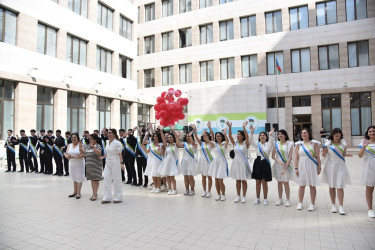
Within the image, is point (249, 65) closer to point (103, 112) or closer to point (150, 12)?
point (150, 12)

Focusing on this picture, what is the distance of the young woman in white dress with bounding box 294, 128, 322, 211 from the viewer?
616 cm

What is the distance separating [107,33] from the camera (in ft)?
78.8

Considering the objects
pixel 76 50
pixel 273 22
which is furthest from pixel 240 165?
pixel 273 22

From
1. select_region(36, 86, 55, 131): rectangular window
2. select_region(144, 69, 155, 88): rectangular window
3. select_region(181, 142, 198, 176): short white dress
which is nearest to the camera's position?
select_region(181, 142, 198, 176): short white dress

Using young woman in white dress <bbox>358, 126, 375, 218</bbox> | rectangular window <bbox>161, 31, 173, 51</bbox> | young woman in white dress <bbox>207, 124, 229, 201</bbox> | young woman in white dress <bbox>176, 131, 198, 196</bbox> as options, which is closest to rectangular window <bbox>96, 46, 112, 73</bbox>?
rectangular window <bbox>161, 31, 173, 51</bbox>

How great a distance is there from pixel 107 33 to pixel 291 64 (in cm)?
1804

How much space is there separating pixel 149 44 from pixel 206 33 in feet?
25.8

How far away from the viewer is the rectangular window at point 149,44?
Answer: 33.5 metres

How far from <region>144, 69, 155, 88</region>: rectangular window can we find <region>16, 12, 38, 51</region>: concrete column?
16.6 meters

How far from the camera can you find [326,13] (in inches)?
989

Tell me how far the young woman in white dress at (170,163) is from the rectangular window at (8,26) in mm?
14190

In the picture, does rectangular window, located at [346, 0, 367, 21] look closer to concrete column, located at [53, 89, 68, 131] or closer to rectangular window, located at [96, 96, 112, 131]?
rectangular window, located at [96, 96, 112, 131]

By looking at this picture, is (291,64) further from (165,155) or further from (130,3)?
(165,155)

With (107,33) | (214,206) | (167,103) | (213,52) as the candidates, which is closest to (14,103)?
(107,33)
